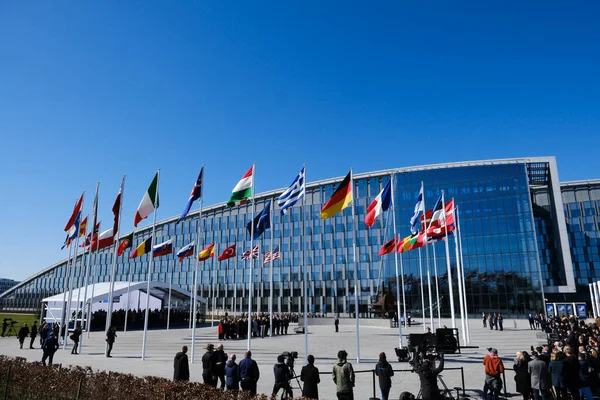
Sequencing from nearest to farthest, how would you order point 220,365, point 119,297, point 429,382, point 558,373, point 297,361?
point 429,382
point 558,373
point 220,365
point 297,361
point 119,297

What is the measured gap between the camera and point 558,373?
1114 cm

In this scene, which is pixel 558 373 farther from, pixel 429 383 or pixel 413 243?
pixel 413 243

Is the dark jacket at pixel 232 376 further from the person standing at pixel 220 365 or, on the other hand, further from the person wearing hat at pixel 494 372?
the person wearing hat at pixel 494 372

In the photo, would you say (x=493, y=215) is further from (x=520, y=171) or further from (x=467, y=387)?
(x=467, y=387)

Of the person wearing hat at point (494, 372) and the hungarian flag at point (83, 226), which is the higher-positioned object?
the hungarian flag at point (83, 226)

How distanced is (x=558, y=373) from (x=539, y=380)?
0.51 metres

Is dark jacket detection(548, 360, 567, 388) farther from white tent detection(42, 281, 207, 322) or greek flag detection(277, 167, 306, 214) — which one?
white tent detection(42, 281, 207, 322)

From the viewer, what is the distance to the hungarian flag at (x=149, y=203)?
23312mm

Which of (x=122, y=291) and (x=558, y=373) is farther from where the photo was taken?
(x=122, y=291)

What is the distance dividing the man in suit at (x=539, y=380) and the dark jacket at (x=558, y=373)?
200 millimetres

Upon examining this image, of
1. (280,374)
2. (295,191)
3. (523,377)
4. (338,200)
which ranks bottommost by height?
(523,377)

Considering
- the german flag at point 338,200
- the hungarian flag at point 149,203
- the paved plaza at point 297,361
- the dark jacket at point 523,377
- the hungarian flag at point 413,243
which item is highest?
the hungarian flag at point 149,203

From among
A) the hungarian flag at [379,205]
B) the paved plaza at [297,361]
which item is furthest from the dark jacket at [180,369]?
the hungarian flag at [379,205]

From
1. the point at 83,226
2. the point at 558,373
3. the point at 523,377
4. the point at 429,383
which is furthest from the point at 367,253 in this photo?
the point at 429,383
